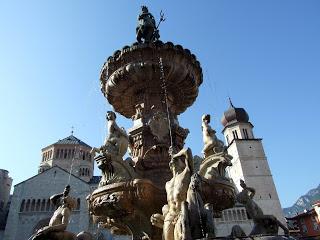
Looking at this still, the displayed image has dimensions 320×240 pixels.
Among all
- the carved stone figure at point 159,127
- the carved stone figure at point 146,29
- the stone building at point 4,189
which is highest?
the stone building at point 4,189

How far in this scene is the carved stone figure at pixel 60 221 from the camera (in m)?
4.84

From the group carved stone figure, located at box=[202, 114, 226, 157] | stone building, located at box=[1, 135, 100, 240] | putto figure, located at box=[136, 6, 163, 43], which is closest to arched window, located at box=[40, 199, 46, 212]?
stone building, located at box=[1, 135, 100, 240]

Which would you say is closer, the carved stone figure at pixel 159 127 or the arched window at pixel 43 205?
the carved stone figure at pixel 159 127

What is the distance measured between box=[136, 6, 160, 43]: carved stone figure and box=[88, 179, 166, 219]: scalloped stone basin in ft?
15.6

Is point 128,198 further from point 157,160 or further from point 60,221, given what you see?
point 157,160

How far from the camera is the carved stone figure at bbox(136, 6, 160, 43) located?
31.3ft

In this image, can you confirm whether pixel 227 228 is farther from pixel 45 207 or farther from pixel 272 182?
pixel 45 207

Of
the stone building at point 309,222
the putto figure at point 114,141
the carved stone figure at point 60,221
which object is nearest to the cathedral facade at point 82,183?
the stone building at point 309,222

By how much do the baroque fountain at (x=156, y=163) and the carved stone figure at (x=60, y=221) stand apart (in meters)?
0.02

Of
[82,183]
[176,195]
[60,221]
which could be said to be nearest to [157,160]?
[176,195]

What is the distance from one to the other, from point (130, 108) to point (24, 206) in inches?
1369

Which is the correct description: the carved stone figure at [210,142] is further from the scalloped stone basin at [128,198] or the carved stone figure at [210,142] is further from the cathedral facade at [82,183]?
the cathedral facade at [82,183]

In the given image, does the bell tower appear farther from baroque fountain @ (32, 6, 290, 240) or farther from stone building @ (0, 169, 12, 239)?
baroque fountain @ (32, 6, 290, 240)

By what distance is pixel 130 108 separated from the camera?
9.06m
